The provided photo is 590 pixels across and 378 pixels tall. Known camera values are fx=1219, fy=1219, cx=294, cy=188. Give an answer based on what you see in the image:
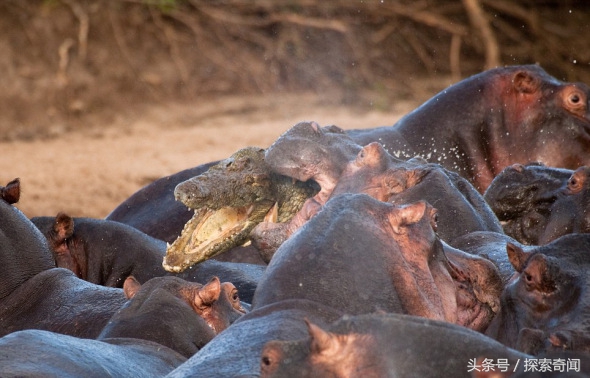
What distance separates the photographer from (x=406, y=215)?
115 inches

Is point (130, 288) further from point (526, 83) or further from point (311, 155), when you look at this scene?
point (526, 83)

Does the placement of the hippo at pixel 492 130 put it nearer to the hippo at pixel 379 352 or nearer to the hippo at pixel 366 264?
the hippo at pixel 366 264

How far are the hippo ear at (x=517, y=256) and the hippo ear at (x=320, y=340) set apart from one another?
3.24ft

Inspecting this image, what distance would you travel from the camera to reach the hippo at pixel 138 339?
8.51 ft

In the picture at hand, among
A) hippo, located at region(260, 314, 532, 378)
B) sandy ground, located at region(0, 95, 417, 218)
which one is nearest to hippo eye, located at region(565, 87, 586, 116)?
hippo, located at region(260, 314, 532, 378)

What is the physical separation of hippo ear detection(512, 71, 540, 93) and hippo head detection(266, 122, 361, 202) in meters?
1.42

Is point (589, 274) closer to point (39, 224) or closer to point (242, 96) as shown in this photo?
point (39, 224)

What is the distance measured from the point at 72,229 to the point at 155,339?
1.65m

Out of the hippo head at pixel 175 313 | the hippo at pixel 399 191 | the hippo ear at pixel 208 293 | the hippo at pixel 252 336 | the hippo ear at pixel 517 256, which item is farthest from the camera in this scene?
the hippo at pixel 399 191

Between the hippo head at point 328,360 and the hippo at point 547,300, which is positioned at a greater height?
the hippo head at point 328,360

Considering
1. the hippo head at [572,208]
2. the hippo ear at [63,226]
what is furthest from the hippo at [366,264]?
the hippo ear at [63,226]

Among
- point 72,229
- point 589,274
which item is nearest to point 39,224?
point 72,229

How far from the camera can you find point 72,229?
477 cm

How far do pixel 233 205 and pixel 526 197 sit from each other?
1020mm
